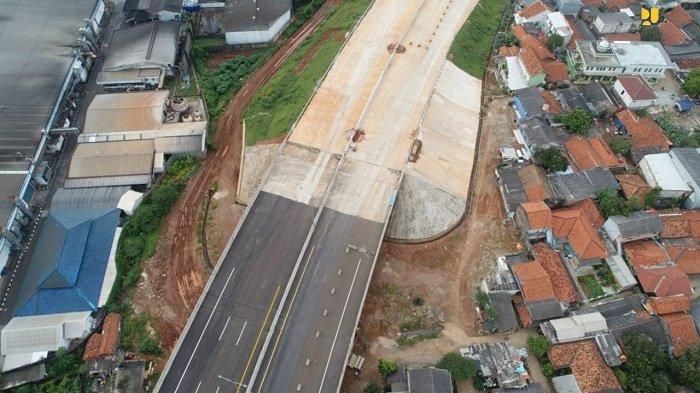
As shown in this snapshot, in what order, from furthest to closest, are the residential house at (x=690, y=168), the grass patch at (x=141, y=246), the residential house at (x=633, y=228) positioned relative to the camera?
the residential house at (x=690, y=168)
the residential house at (x=633, y=228)
the grass patch at (x=141, y=246)

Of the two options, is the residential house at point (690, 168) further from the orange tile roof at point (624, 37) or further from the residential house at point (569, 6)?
the residential house at point (569, 6)

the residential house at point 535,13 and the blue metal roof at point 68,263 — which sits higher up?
the residential house at point 535,13

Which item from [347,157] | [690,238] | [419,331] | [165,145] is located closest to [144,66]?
[165,145]

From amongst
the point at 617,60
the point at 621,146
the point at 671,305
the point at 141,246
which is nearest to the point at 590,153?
the point at 621,146

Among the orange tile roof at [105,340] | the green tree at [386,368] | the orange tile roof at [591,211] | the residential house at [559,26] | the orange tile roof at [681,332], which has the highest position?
the residential house at [559,26]

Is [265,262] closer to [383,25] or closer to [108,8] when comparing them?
[383,25]

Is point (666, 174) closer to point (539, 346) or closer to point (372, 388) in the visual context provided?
point (539, 346)

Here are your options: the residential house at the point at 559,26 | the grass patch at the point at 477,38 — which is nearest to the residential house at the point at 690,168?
the residential house at the point at 559,26

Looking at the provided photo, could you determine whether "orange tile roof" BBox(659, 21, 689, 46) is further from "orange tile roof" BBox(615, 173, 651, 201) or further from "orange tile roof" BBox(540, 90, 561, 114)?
"orange tile roof" BBox(615, 173, 651, 201)
